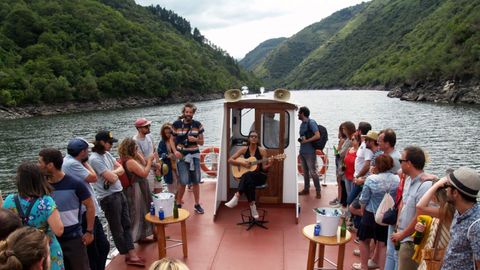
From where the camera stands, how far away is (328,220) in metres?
4.35

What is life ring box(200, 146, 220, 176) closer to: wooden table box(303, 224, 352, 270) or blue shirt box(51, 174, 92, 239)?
wooden table box(303, 224, 352, 270)

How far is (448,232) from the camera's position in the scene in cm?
309

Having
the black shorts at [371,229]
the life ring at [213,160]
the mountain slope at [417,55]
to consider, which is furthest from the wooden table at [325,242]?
the mountain slope at [417,55]

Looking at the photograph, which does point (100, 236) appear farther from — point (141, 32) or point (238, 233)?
point (141, 32)

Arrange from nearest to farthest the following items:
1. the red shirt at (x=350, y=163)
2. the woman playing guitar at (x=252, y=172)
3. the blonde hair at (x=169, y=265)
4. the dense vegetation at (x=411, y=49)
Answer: the blonde hair at (x=169, y=265) → the red shirt at (x=350, y=163) → the woman playing guitar at (x=252, y=172) → the dense vegetation at (x=411, y=49)

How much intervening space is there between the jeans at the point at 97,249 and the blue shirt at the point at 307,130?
4474 millimetres

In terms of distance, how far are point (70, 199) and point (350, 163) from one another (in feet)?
14.1

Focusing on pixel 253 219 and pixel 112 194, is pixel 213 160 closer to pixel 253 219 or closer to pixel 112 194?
pixel 253 219

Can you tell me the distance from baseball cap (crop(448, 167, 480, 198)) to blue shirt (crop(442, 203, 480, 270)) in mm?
119

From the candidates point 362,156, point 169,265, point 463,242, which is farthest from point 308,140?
point 169,265

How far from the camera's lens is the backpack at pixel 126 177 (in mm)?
5189

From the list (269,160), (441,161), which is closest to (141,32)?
(441,161)

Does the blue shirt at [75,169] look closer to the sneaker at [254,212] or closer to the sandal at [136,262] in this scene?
the sandal at [136,262]

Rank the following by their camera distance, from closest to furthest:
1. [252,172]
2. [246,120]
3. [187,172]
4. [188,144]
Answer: [252,172] → [188,144] → [187,172] → [246,120]
